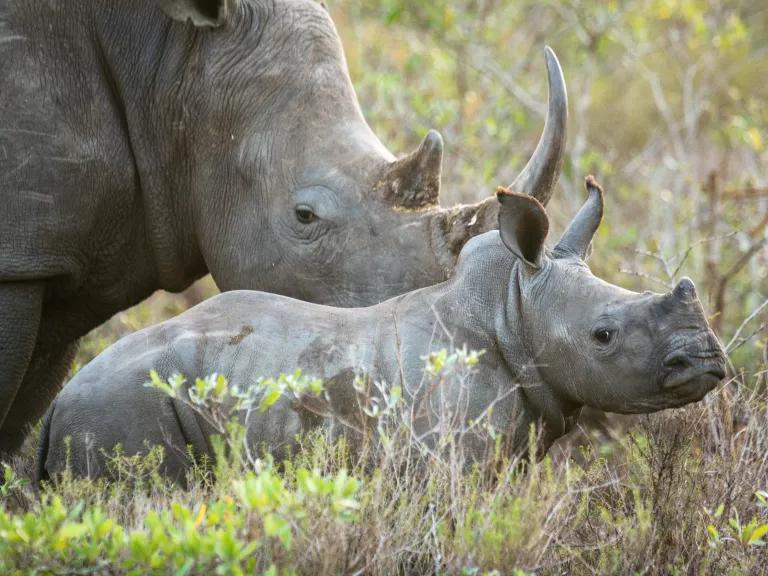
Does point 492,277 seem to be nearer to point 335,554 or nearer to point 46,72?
point 335,554

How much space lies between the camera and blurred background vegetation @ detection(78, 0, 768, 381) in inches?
384

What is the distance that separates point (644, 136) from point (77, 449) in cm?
1177

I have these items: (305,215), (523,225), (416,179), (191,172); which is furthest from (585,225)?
(191,172)

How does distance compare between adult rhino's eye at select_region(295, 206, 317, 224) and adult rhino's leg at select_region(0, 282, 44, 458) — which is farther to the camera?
adult rhino's eye at select_region(295, 206, 317, 224)

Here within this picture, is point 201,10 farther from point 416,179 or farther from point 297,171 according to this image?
Result: point 416,179

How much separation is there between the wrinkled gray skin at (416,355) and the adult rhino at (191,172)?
555 millimetres

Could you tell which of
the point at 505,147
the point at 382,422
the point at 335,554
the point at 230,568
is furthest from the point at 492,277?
the point at 505,147

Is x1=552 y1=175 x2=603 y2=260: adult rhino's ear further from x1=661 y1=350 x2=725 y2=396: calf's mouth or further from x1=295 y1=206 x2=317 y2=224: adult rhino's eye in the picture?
x1=295 y1=206 x2=317 y2=224: adult rhino's eye

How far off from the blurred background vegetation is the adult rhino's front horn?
1.84 meters

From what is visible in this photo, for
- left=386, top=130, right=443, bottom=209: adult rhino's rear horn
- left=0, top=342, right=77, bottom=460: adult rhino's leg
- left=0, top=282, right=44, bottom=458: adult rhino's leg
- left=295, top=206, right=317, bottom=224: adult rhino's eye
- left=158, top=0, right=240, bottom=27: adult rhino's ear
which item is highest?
left=158, top=0, right=240, bottom=27: adult rhino's ear

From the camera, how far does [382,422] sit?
16.9ft

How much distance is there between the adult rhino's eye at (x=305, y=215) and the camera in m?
6.48

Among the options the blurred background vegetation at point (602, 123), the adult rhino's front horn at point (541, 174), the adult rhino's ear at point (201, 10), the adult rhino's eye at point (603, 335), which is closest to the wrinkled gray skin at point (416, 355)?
the adult rhino's eye at point (603, 335)

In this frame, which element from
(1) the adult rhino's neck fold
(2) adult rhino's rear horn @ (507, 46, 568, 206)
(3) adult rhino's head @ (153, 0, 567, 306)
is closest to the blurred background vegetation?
(2) adult rhino's rear horn @ (507, 46, 568, 206)
